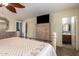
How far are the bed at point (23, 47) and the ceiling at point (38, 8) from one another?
12.8 inches

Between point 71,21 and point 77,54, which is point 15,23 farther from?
point 77,54

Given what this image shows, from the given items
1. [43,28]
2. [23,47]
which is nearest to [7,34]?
[23,47]

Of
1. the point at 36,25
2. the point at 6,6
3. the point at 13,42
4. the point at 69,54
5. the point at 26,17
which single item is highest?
the point at 6,6

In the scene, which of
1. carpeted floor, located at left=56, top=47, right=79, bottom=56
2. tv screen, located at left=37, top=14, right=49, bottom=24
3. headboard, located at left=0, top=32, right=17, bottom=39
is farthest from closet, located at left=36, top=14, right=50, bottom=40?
headboard, located at left=0, top=32, right=17, bottom=39

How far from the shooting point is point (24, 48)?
4.15 feet

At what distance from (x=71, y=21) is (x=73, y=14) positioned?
0.29ft

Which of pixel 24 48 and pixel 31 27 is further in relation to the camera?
pixel 31 27

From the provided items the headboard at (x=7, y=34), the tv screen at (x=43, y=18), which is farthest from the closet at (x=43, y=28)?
the headboard at (x=7, y=34)

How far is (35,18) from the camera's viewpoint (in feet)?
4.44

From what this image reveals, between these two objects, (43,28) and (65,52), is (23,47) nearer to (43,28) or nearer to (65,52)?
(43,28)

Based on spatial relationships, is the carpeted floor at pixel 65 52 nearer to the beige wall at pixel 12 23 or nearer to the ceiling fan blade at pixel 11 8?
the beige wall at pixel 12 23

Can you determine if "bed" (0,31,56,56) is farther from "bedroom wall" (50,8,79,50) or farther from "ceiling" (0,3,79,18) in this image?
"ceiling" (0,3,79,18)

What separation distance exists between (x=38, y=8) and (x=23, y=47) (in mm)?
508

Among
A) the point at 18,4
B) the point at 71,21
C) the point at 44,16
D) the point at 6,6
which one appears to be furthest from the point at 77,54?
the point at 6,6
